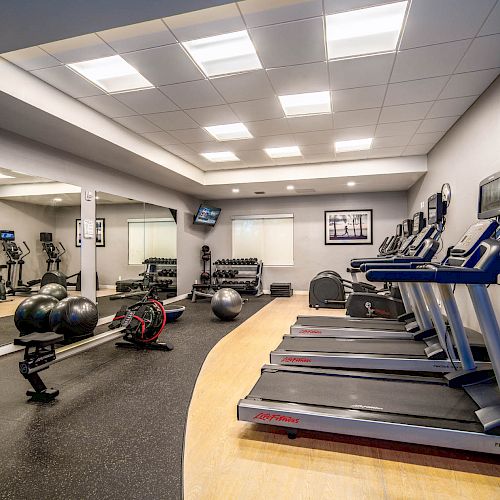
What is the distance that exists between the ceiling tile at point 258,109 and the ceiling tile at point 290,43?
75 centimetres

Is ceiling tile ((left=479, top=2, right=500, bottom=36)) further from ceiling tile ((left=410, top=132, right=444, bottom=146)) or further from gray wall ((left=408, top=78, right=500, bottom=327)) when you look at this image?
ceiling tile ((left=410, top=132, right=444, bottom=146))

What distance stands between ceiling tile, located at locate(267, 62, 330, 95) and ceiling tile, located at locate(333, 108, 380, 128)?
78cm

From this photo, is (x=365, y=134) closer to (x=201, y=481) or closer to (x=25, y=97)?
(x=25, y=97)

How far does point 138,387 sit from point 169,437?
83cm

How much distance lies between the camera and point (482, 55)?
9.28 ft

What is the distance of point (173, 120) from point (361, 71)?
7.38 feet

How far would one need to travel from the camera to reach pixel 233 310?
5.00 meters

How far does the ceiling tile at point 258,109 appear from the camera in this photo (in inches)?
147

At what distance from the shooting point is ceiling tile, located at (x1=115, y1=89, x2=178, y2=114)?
3442 millimetres

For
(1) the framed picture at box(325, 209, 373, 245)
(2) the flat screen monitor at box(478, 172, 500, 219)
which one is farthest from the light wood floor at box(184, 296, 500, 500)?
(1) the framed picture at box(325, 209, 373, 245)

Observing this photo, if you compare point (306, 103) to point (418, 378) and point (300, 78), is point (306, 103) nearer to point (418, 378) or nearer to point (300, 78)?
point (300, 78)

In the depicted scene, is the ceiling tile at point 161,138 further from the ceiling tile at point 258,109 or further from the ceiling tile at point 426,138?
the ceiling tile at point 426,138

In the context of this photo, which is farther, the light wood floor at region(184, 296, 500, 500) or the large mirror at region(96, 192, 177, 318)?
the large mirror at region(96, 192, 177, 318)

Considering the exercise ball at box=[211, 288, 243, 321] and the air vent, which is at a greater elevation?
the air vent
